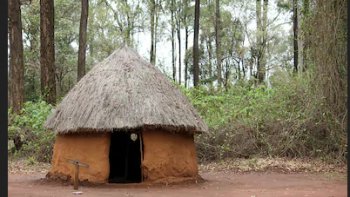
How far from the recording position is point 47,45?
606 inches

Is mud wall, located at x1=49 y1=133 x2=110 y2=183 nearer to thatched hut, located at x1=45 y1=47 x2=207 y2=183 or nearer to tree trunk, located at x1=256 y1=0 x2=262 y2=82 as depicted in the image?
thatched hut, located at x1=45 y1=47 x2=207 y2=183

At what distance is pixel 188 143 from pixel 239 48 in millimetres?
24309

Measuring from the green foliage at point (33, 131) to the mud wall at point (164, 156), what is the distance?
5562 mm

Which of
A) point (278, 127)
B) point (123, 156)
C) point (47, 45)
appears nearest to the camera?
point (123, 156)

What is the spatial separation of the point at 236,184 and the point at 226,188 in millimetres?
726

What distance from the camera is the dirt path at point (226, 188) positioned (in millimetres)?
7434

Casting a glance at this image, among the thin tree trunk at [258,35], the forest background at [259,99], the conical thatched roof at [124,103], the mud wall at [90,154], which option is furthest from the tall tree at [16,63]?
the thin tree trunk at [258,35]

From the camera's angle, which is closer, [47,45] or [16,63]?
[47,45]

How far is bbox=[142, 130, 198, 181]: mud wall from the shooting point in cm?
866

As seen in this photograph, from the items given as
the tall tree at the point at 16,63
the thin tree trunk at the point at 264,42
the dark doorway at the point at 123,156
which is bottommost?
the dark doorway at the point at 123,156

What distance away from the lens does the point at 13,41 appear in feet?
51.3

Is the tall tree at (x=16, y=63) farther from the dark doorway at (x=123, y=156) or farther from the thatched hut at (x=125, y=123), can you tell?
the thatched hut at (x=125, y=123)

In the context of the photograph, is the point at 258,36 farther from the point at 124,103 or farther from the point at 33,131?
the point at 124,103

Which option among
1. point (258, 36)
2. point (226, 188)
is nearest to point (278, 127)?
point (226, 188)
